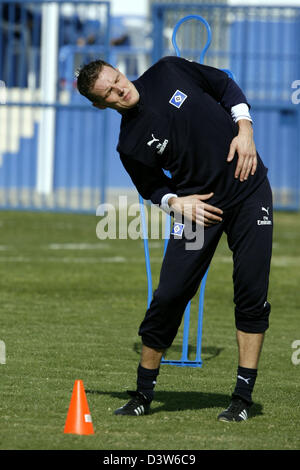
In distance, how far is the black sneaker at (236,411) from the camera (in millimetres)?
5496

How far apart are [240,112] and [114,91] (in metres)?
0.64

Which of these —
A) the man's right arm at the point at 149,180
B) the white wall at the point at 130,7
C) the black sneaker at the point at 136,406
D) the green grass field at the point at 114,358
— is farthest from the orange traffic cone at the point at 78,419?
the white wall at the point at 130,7

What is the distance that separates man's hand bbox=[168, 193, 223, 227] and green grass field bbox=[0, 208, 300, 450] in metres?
1.01

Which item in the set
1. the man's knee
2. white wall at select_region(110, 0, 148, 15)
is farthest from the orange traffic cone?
white wall at select_region(110, 0, 148, 15)

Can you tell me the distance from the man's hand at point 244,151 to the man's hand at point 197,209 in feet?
0.62

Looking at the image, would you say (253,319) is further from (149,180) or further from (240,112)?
(240,112)

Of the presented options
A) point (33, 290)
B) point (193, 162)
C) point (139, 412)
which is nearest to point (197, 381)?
point (139, 412)

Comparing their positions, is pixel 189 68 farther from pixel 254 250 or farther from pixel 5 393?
pixel 5 393

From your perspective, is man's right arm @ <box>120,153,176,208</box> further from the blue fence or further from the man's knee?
the blue fence

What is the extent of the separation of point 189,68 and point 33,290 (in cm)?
508

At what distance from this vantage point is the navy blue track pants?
5.39 m

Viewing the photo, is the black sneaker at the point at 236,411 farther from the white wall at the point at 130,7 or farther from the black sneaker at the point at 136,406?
the white wall at the point at 130,7

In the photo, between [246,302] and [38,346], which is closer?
[246,302]
